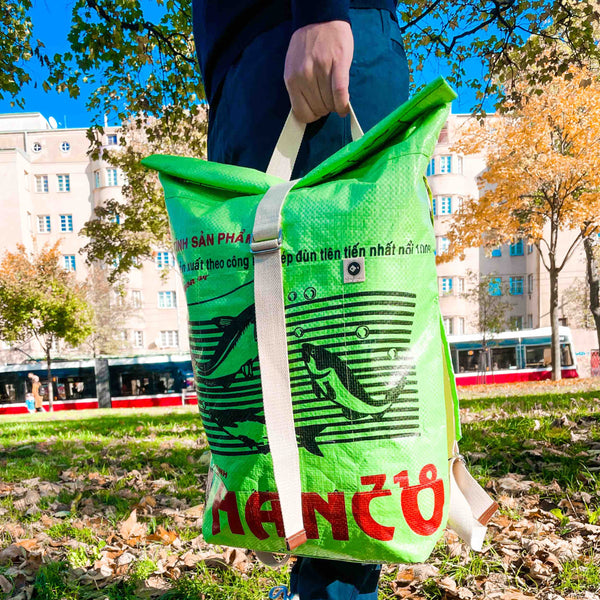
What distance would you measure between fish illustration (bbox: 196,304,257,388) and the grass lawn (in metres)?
1.10

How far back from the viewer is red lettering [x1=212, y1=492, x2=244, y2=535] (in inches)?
47.3

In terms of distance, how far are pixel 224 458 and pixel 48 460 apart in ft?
12.9

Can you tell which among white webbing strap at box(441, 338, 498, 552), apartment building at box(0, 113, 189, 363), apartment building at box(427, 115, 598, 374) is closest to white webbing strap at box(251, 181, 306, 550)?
white webbing strap at box(441, 338, 498, 552)

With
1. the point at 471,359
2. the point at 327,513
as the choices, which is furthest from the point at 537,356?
the point at 327,513

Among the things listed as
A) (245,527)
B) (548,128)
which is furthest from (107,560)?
(548,128)

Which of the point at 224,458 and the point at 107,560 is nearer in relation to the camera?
the point at 224,458

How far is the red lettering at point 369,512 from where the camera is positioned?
1078mm

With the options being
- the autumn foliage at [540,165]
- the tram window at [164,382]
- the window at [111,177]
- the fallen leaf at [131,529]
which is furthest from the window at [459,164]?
the fallen leaf at [131,529]

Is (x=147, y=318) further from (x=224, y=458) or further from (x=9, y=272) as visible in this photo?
(x=224, y=458)

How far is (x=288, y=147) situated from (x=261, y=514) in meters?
0.86

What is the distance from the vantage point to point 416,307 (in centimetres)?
114

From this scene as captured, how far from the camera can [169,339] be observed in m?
41.0

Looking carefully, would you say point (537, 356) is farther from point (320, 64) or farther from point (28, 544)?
point (320, 64)

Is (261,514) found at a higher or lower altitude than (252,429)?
lower
